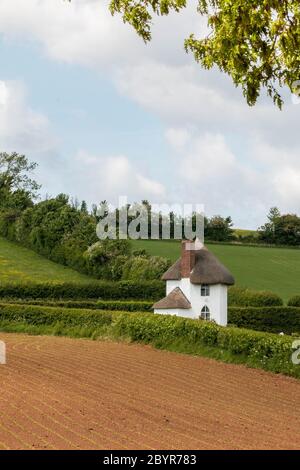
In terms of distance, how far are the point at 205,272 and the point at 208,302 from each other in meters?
2.08

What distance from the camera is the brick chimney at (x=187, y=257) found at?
173ft

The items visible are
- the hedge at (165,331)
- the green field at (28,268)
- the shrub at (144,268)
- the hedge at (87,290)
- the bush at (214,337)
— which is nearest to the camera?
the bush at (214,337)

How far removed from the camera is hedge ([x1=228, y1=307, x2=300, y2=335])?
53.4 m

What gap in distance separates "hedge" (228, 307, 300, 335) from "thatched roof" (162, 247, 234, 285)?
2342 millimetres

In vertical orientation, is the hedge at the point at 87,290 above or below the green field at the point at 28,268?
below

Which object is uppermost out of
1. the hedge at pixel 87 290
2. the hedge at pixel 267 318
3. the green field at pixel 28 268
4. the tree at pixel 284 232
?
the tree at pixel 284 232

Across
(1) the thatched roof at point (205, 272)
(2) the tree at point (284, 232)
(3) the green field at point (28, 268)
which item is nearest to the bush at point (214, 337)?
(1) the thatched roof at point (205, 272)

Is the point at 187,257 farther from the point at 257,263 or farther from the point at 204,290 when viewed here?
the point at 257,263

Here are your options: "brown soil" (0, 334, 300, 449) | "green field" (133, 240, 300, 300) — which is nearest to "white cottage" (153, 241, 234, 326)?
"green field" (133, 240, 300, 300)

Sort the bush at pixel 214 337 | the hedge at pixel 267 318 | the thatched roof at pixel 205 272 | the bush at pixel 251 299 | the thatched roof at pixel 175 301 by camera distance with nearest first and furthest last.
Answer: the bush at pixel 214 337 < the thatched roof at pixel 175 301 < the thatched roof at pixel 205 272 < the hedge at pixel 267 318 < the bush at pixel 251 299

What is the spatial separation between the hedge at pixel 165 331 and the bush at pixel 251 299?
19898mm

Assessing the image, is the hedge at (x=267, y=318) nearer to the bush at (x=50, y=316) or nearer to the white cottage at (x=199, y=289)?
the white cottage at (x=199, y=289)

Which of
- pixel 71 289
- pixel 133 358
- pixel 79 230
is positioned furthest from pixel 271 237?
pixel 133 358

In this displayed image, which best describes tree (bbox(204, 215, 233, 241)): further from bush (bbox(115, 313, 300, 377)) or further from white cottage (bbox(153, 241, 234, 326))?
bush (bbox(115, 313, 300, 377))
